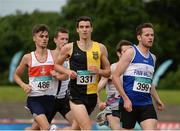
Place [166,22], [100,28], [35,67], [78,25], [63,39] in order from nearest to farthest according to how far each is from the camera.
Answer: 1. [78,25]
2. [35,67]
3. [63,39]
4. [100,28]
5. [166,22]

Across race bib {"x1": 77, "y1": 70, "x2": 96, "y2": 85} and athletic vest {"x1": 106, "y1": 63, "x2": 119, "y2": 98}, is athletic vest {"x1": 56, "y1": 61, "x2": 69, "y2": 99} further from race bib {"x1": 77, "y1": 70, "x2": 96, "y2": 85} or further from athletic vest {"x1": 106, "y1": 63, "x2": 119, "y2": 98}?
race bib {"x1": 77, "y1": 70, "x2": 96, "y2": 85}

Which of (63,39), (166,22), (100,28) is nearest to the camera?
(63,39)

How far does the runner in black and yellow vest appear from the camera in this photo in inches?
411

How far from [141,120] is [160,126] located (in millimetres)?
8807

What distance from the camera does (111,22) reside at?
2142 inches

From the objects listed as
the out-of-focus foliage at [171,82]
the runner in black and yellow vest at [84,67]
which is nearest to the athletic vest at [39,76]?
the runner in black and yellow vest at [84,67]

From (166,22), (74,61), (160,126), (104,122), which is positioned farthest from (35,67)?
(166,22)

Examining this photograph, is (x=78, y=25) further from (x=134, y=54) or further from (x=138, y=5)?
(x=138, y=5)

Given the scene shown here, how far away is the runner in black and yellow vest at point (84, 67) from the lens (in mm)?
10438

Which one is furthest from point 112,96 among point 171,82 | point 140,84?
point 171,82

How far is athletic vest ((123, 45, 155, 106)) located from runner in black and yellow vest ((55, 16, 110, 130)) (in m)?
0.55

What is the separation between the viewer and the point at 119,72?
9.91m

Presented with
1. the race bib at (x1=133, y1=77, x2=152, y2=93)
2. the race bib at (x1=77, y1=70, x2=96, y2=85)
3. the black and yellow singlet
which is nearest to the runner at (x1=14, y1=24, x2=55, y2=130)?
the black and yellow singlet

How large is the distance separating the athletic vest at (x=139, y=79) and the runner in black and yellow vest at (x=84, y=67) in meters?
0.55
